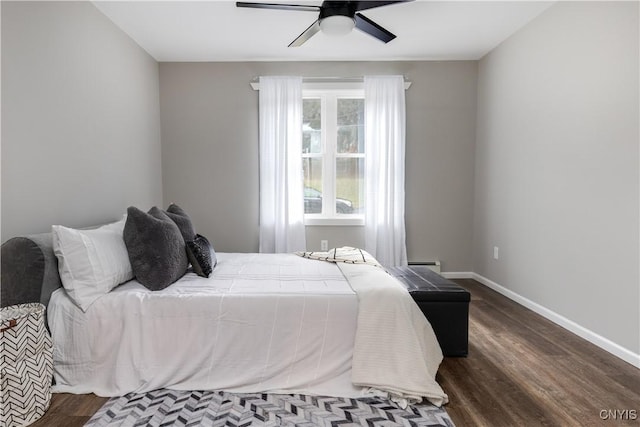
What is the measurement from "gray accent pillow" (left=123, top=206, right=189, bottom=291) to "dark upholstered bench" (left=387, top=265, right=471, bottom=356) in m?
1.46

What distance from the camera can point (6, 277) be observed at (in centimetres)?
177

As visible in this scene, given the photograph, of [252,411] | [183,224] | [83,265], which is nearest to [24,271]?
[83,265]

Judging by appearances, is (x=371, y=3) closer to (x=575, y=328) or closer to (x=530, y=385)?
(x=530, y=385)

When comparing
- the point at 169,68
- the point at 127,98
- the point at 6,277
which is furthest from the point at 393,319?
the point at 169,68

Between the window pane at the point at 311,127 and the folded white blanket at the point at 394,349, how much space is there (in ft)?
8.26

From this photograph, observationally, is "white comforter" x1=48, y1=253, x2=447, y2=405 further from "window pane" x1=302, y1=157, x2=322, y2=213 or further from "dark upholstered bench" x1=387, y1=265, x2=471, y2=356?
"window pane" x1=302, y1=157, x2=322, y2=213

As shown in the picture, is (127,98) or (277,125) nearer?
(127,98)

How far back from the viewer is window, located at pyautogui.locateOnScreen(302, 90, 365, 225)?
4.15m

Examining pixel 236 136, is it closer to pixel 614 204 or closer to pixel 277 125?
pixel 277 125

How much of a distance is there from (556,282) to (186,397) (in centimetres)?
278

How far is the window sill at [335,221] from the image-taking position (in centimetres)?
416

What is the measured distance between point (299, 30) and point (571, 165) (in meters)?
2.51

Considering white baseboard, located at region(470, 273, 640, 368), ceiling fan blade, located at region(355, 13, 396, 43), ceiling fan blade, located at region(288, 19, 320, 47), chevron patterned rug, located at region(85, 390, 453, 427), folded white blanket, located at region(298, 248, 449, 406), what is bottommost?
chevron patterned rug, located at region(85, 390, 453, 427)

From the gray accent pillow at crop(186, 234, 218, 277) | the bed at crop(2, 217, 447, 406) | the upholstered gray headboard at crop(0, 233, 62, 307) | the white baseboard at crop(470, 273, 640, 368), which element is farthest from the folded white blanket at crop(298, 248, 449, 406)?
the upholstered gray headboard at crop(0, 233, 62, 307)
